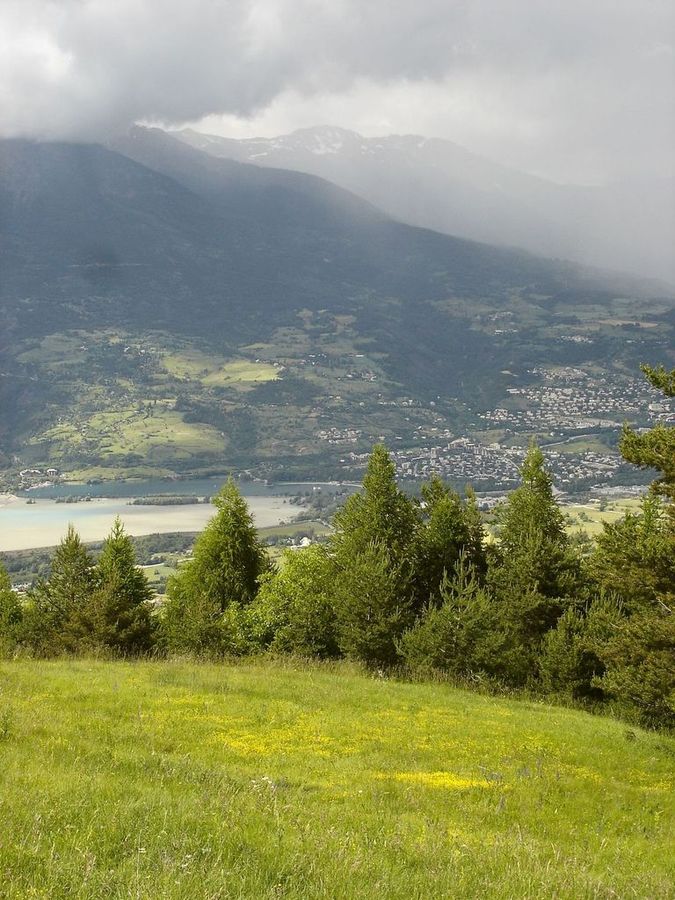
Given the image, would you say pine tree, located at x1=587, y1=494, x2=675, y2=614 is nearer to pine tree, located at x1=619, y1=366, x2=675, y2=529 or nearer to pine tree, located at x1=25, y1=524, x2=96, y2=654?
pine tree, located at x1=619, y1=366, x2=675, y2=529

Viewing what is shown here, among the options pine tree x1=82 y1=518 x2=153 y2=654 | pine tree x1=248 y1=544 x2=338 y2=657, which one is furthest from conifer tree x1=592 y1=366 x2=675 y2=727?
pine tree x1=248 y1=544 x2=338 y2=657

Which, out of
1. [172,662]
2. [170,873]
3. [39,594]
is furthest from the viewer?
[39,594]

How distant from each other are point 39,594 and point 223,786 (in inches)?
1602

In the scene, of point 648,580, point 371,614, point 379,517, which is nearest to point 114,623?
point 371,614

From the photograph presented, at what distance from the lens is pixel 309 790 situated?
1302 cm

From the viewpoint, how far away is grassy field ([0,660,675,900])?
6363 mm

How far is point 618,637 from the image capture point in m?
20.5

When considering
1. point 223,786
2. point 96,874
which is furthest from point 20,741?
point 96,874

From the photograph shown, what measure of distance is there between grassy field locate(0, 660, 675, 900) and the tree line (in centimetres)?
438

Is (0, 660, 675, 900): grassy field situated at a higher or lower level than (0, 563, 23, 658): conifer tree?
higher

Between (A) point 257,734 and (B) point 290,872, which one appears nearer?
(B) point 290,872

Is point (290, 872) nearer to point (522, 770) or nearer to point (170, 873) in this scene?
point (170, 873)

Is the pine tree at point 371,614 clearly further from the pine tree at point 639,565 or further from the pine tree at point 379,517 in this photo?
the pine tree at point 639,565

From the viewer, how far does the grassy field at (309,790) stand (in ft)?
20.9
